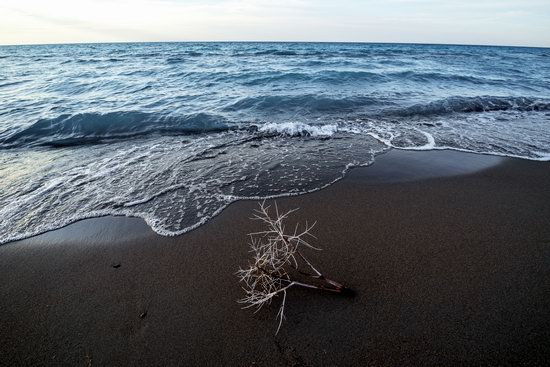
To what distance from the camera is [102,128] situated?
310 inches

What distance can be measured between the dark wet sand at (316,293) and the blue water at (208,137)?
61cm

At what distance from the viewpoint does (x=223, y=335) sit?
87.5 inches

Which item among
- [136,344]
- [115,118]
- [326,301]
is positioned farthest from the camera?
[115,118]

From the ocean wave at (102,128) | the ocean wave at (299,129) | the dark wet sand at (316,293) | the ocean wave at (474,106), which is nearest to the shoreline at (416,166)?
the dark wet sand at (316,293)

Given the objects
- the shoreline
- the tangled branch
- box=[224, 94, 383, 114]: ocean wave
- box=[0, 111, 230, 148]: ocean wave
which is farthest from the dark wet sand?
box=[224, 94, 383, 114]: ocean wave

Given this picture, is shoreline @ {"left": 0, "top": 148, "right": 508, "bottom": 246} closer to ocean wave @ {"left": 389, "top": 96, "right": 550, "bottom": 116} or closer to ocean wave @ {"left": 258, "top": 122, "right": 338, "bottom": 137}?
ocean wave @ {"left": 258, "top": 122, "right": 338, "bottom": 137}

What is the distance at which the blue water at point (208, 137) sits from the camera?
4.17 metres

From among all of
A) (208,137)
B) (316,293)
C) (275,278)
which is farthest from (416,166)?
(208,137)

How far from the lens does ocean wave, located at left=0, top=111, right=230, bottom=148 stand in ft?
23.3

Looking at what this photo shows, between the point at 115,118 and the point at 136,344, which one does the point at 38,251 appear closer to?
the point at 136,344

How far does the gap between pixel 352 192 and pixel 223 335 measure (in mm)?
2780

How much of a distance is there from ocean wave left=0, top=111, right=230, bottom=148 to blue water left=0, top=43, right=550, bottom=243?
Result: 53 mm

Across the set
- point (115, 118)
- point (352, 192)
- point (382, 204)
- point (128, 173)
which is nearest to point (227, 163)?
point (128, 173)

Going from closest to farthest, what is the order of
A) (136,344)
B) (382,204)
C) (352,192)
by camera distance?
(136,344) → (382,204) → (352,192)
